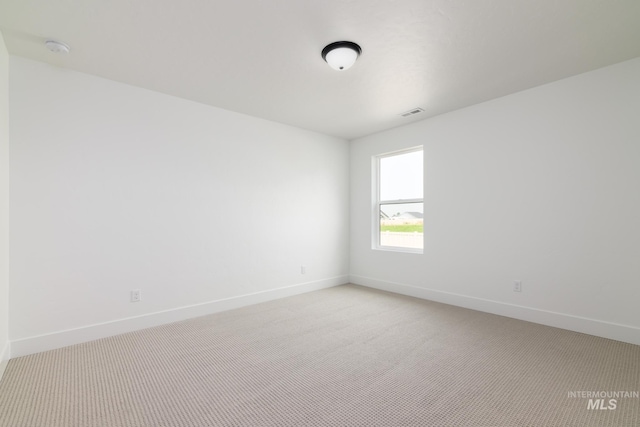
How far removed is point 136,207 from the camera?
309 centimetres

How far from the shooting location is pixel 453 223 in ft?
12.8

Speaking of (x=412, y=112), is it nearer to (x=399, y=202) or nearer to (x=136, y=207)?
(x=399, y=202)

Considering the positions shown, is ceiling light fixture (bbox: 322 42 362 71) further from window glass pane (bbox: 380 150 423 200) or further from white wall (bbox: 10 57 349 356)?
window glass pane (bbox: 380 150 423 200)

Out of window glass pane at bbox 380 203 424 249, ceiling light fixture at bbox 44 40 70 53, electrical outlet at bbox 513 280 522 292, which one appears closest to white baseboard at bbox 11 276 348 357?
window glass pane at bbox 380 203 424 249

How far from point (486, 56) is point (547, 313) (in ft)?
8.67

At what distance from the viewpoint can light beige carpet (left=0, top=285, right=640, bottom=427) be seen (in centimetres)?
169

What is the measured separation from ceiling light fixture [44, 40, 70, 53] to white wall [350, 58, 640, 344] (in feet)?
12.9

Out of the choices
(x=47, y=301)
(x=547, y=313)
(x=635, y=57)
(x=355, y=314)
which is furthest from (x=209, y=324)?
(x=635, y=57)

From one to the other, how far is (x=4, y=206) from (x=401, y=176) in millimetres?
4480

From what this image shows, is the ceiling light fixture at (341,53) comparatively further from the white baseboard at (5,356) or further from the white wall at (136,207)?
the white baseboard at (5,356)

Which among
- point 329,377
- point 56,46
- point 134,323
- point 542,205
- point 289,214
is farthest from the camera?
point 289,214

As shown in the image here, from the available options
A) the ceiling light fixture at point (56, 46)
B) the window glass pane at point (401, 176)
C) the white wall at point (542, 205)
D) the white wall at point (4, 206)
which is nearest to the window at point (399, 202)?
the window glass pane at point (401, 176)

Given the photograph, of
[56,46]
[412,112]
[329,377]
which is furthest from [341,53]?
[329,377]

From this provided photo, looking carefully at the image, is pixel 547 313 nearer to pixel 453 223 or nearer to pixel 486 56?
pixel 453 223
